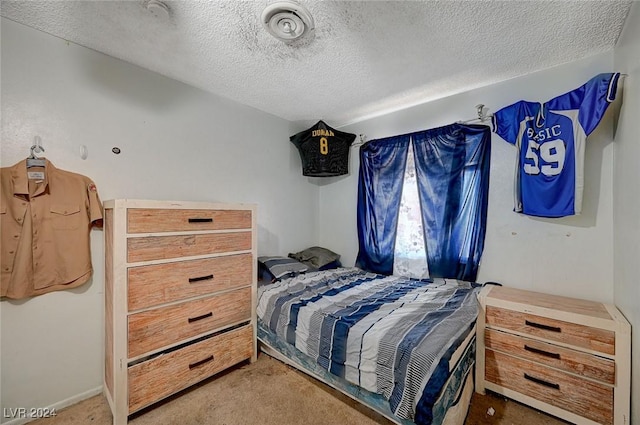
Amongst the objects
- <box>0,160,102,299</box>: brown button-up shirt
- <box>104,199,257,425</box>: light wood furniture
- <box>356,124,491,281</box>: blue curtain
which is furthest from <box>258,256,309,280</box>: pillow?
<box>0,160,102,299</box>: brown button-up shirt

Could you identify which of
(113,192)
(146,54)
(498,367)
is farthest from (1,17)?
(498,367)

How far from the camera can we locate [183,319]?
1.75 metres

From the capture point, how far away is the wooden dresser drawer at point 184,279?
1.58 meters

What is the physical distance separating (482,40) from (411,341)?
189 cm

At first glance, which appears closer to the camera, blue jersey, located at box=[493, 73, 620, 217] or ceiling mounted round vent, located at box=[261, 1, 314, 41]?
ceiling mounted round vent, located at box=[261, 1, 314, 41]

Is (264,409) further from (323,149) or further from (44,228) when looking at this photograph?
(323,149)

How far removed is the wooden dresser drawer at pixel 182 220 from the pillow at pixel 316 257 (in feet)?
3.28

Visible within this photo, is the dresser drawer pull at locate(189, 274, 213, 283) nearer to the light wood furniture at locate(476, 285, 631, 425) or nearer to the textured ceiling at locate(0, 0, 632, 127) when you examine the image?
the textured ceiling at locate(0, 0, 632, 127)

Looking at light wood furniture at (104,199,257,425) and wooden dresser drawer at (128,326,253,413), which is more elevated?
light wood furniture at (104,199,257,425)

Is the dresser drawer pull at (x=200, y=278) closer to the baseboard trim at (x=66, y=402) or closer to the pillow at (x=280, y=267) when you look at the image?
the pillow at (x=280, y=267)

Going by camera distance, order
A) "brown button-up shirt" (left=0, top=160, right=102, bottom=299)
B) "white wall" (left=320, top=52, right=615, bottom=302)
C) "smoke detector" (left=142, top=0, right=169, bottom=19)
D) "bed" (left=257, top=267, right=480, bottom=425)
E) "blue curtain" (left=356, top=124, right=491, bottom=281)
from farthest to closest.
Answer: "blue curtain" (left=356, top=124, right=491, bottom=281)
"white wall" (left=320, top=52, right=615, bottom=302)
"brown button-up shirt" (left=0, top=160, right=102, bottom=299)
"smoke detector" (left=142, top=0, right=169, bottom=19)
"bed" (left=257, top=267, right=480, bottom=425)

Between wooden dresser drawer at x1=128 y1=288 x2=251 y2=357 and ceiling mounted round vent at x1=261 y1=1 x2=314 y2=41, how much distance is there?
5.91ft

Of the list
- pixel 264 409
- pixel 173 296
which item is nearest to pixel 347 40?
pixel 173 296

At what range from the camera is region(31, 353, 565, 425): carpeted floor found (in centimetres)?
156
